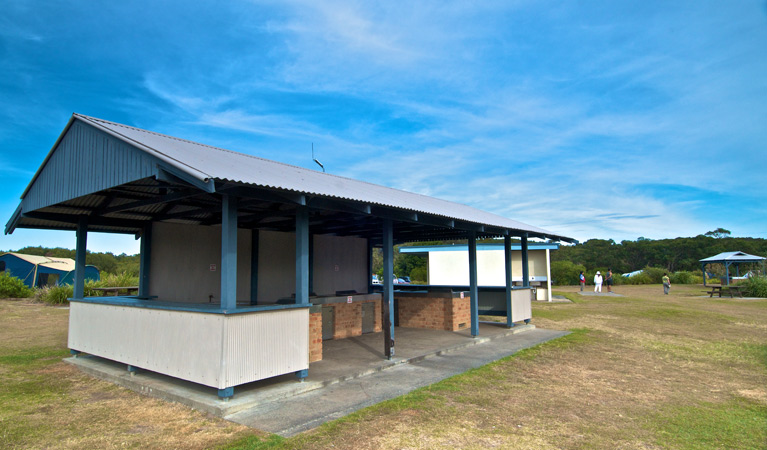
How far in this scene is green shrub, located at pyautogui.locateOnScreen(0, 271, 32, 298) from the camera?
840 inches

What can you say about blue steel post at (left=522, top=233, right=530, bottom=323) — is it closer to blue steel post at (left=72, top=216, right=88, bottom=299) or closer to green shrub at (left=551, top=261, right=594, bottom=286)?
blue steel post at (left=72, top=216, right=88, bottom=299)

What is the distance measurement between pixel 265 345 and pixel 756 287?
2868 cm

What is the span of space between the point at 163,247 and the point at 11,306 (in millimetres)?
13841

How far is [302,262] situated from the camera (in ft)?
21.1

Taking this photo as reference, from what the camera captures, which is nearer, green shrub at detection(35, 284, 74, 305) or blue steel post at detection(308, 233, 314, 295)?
blue steel post at detection(308, 233, 314, 295)

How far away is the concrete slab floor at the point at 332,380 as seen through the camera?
5160 millimetres

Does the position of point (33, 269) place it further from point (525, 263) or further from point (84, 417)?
point (525, 263)

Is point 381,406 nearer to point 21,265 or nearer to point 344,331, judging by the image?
point 344,331

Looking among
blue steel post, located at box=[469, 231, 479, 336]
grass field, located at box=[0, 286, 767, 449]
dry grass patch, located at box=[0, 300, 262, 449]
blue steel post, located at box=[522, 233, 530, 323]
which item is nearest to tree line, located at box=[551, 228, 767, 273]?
blue steel post, located at box=[522, 233, 530, 323]

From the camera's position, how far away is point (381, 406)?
542 cm

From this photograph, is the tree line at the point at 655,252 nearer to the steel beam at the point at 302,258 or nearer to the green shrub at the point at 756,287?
the green shrub at the point at 756,287

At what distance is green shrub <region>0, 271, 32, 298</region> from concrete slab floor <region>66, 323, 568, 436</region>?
58.2ft

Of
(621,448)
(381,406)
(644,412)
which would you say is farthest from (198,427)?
(644,412)

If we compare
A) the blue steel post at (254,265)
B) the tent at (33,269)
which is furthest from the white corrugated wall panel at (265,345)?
the tent at (33,269)
